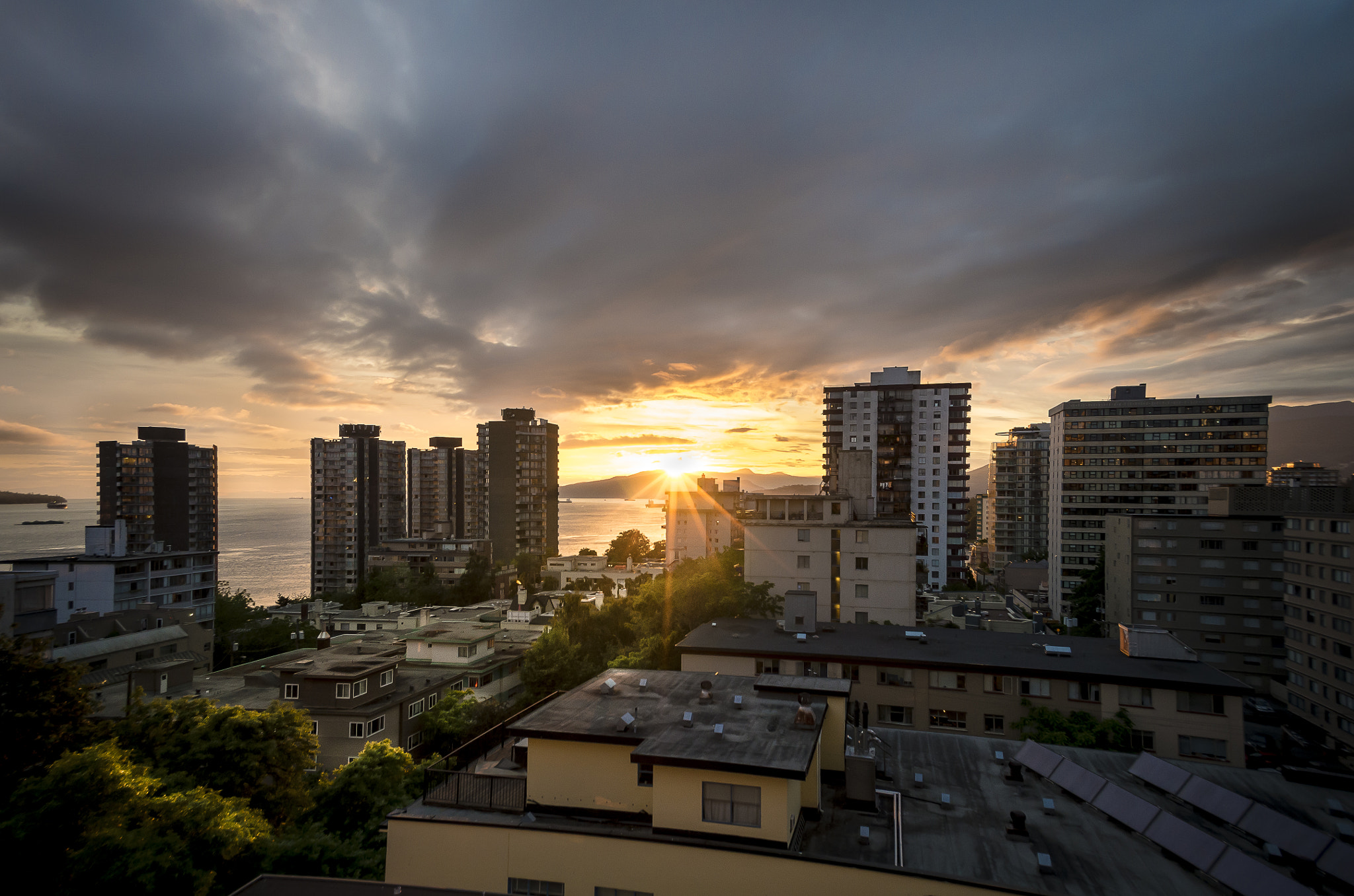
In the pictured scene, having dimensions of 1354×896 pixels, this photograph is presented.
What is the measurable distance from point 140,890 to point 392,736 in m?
21.1

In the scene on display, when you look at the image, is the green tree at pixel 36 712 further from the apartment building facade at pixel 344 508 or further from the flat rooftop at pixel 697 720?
the apartment building facade at pixel 344 508

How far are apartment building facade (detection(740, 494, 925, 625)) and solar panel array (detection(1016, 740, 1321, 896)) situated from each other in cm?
2908

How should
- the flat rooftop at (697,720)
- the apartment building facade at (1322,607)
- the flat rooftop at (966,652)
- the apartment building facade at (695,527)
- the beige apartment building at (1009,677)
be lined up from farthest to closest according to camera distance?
the apartment building facade at (695,527)
the apartment building facade at (1322,607)
the flat rooftop at (966,652)
the beige apartment building at (1009,677)
the flat rooftop at (697,720)

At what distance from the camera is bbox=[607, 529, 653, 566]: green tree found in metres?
118

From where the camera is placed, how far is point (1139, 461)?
7938cm

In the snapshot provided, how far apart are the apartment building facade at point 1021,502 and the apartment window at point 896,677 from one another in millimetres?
108934

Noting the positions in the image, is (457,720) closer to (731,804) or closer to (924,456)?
(731,804)

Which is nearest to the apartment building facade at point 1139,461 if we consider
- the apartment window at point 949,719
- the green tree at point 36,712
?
the apartment window at point 949,719

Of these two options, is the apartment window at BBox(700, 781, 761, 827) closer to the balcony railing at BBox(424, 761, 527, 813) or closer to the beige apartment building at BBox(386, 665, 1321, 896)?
the beige apartment building at BBox(386, 665, 1321, 896)

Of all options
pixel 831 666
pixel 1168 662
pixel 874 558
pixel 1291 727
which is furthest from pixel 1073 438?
pixel 831 666

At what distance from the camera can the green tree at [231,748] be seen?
20.2 m

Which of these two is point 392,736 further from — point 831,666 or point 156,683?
point 831,666

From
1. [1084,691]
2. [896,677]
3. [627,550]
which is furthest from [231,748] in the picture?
[627,550]

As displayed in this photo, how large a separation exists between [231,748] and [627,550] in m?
103
